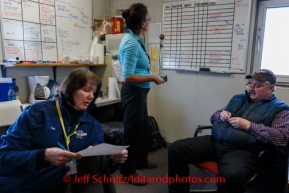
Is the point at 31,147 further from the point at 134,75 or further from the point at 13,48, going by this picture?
the point at 13,48

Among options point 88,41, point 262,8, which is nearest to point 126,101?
point 88,41

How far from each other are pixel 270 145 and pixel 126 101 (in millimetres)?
1183

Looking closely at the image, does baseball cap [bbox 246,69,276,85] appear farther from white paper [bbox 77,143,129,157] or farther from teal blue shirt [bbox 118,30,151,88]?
white paper [bbox 77,143,129,157]

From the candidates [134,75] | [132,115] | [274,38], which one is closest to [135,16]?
[134,75]

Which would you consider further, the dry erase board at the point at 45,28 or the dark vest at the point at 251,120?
the dry erase board at the point at 45,28

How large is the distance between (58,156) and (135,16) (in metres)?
1.36

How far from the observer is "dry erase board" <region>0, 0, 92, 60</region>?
7.48 feet

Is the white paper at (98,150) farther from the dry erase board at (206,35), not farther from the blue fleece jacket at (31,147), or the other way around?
the dry erase board at (206,35)

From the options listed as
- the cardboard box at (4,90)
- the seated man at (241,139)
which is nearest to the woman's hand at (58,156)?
the seated man at (241,139)

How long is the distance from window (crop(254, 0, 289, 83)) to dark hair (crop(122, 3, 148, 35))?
1244 mm

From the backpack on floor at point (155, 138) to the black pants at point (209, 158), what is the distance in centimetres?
104

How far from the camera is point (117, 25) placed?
Answer: 118 inches

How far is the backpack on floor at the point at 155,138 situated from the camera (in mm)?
2971

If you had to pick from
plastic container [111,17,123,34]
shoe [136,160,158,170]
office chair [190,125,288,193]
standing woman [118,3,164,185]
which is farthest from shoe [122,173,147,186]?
plastic container [111,17,123,34]
